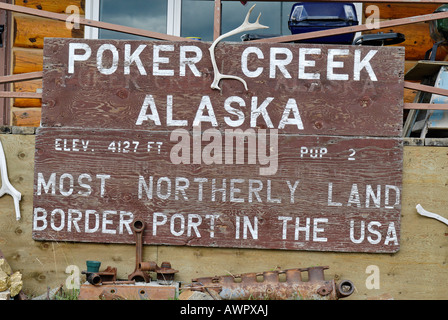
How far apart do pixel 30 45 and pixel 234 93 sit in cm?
331

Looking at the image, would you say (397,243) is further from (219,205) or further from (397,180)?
(219,205)

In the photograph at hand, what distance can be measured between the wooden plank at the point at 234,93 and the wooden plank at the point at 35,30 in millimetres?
2355

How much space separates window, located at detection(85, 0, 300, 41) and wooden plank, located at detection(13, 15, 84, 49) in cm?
38

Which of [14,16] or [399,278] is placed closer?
[399,278]

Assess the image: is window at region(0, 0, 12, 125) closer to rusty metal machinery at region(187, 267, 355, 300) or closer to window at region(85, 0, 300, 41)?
window at region(85, 0, 300, 41)

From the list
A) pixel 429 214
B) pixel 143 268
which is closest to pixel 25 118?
pixel 143 268

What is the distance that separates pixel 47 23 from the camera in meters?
6.50

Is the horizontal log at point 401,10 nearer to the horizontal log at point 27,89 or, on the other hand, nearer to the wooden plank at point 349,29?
the wooden plank at point 349,29

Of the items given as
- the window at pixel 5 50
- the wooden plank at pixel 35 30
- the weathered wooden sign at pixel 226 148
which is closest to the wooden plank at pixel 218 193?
the weathered wooden sign at pixel 226 148

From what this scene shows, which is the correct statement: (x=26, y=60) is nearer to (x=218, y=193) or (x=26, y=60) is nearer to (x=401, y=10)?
(x=218, y=193)

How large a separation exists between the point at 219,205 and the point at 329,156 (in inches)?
36.4

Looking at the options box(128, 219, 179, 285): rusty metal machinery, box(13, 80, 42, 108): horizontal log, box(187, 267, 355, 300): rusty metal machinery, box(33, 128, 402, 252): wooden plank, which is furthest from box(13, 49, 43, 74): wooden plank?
box(187, 267, 355, 300): rusty metal machinery

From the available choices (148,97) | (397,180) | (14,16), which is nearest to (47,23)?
(14,16)

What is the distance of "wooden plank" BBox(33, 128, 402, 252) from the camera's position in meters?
4.24
